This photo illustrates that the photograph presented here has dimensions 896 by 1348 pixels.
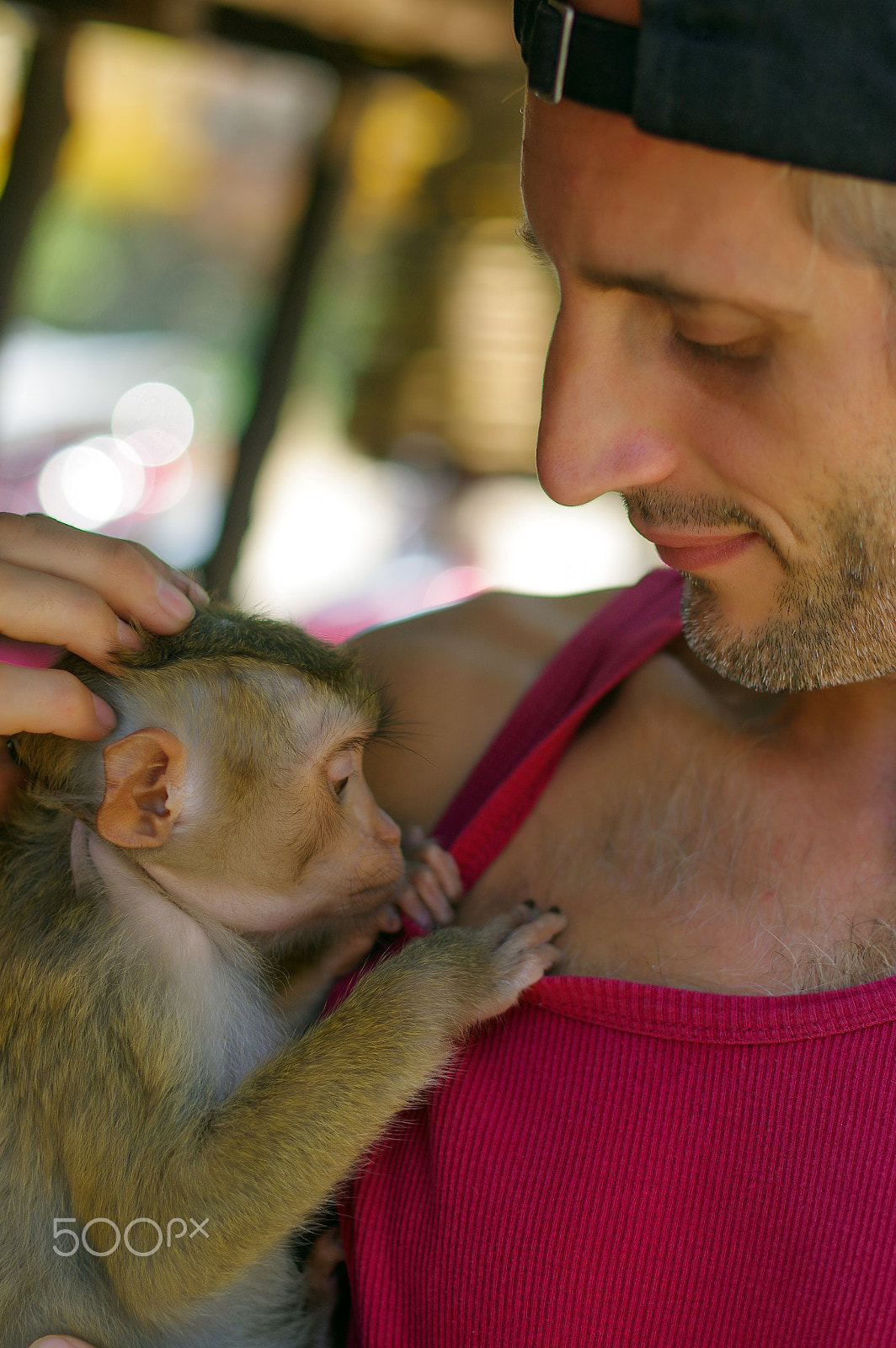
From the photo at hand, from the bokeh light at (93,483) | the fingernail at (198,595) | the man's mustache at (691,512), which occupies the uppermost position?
the man's mustache at (691,512)

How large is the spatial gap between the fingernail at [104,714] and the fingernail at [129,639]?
87 mm

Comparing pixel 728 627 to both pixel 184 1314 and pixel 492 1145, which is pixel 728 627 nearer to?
pixel 492 1145

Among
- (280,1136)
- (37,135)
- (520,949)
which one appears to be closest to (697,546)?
(520,949)

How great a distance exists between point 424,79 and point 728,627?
190 inches

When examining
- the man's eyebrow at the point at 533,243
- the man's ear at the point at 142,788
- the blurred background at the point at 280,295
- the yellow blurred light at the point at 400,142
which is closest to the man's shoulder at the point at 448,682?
the man's ear at the point at 142,788

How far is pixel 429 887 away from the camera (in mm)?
1839

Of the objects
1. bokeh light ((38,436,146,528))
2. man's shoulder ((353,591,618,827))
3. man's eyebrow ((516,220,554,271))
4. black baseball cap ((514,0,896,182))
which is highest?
black baseball cap ((514,0,896,182))

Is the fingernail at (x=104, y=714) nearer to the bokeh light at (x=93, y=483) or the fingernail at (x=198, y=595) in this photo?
the fingernail at (x=198, y=595)

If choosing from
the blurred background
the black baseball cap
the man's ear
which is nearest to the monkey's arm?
the man's ear

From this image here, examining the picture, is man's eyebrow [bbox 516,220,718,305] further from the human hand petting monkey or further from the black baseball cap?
the human hand petting monkey

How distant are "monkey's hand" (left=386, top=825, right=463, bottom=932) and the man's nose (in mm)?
615

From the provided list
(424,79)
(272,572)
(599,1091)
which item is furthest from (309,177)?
(599,1091)

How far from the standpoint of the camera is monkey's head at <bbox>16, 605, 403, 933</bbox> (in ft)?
5.73

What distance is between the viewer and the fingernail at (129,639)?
1.71 meters
